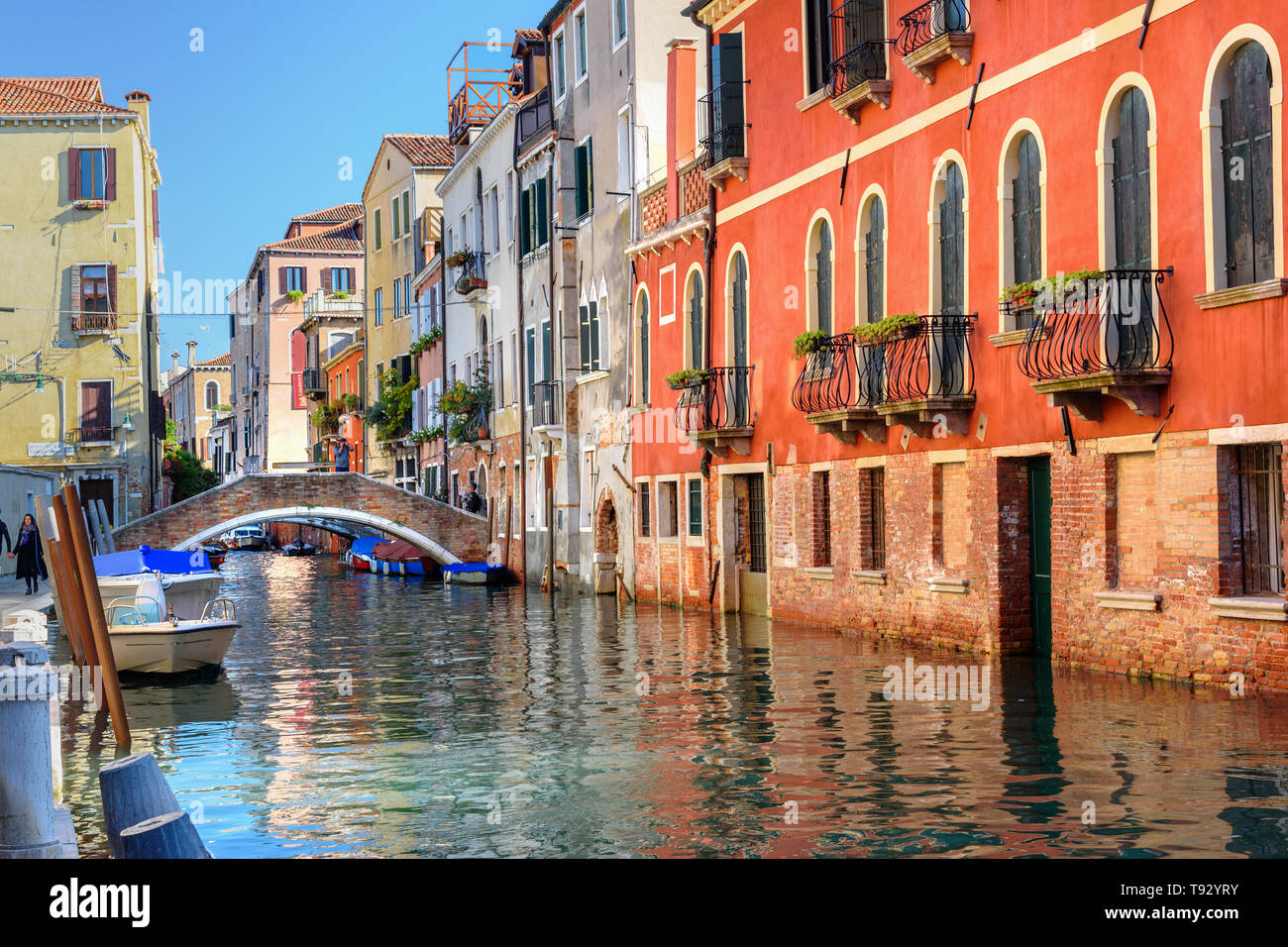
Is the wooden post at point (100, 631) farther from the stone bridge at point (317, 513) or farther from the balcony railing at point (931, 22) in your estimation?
the stone bridge at point (317, 513)

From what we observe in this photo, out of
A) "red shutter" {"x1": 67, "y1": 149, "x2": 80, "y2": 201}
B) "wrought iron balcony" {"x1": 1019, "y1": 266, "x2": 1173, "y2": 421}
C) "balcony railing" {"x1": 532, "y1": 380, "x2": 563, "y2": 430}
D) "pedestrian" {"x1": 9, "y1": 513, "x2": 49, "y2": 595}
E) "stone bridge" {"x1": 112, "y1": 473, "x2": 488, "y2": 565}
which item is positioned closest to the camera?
"wrought iron balcony" {"x1": 1019, "y1": 266, "x2": 1173, "y2": 421}

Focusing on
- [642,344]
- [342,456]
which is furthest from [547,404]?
[342,456]

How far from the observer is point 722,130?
877 inches

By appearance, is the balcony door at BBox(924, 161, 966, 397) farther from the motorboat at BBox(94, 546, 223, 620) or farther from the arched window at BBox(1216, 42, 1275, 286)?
the motorboat at BBox(94, 546, 223, 620)

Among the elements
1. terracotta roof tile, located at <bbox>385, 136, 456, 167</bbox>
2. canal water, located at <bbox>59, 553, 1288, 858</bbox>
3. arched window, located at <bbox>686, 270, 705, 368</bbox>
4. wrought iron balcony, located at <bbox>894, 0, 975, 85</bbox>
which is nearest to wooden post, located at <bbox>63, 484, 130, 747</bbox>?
canal water, located at <bbox>59, 553, 1288, 858</bbox>

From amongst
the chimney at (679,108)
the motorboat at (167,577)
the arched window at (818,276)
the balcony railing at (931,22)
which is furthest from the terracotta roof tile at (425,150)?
the balcony railing at (931,22)

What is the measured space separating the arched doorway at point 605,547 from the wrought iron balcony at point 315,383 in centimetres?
3697

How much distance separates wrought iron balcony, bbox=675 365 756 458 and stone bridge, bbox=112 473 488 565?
1583cm

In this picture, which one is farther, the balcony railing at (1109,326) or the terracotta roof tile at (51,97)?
the terracotta roof tile at (51,97)

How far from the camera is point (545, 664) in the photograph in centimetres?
1728

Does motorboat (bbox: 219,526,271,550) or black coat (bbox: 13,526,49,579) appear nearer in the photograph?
black coat (bbox: 13,526,49,579)

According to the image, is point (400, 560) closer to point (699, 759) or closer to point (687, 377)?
point (687, 377)

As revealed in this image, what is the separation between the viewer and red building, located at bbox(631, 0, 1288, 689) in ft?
39.2

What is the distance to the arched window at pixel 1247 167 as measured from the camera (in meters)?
11.6
